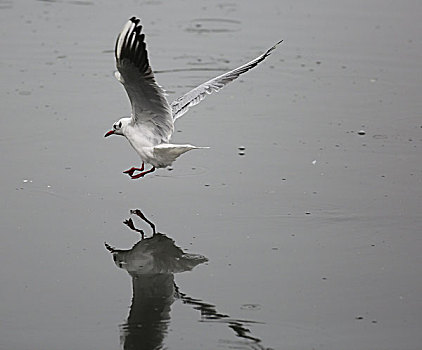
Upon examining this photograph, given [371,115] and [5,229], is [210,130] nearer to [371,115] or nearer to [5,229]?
[371,115]

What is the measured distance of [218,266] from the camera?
217 inches

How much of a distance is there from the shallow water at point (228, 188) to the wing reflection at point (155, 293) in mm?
18

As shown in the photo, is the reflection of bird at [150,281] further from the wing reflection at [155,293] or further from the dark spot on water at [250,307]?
the dark spot on water at [250,307]

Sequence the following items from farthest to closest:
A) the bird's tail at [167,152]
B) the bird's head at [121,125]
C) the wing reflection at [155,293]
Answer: the bird's head at [121,125], the bird's tail at [167,152], the wing reflection at [155,293]

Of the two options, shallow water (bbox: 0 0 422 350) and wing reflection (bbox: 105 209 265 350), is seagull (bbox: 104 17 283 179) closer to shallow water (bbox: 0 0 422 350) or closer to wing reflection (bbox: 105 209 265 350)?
shallow water (bbox: 0 0 422 350)

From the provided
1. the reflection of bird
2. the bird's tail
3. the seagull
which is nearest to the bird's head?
the seagull

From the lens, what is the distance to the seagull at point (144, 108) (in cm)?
589

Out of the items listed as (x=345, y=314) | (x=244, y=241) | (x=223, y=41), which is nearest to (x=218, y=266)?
(x=244, y=241)

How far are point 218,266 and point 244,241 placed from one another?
411mm

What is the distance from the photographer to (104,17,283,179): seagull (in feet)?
19.3

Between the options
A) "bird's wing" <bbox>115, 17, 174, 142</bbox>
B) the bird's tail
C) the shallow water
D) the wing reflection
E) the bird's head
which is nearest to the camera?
the wing reflection

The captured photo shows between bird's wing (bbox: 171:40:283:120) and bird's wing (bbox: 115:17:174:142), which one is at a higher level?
bird's wing (bbox: 171:40:283:120)

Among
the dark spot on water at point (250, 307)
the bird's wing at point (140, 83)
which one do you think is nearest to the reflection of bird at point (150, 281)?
the dark spot on water at point (250, 307)

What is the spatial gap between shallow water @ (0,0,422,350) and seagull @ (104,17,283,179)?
36cm
